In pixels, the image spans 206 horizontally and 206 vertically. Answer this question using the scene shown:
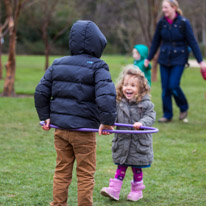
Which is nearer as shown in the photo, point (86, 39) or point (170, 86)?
point (86, 39)

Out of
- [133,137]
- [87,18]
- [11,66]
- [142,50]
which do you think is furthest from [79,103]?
[87,18]

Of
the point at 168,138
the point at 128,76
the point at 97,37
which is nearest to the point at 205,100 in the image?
the point at 168,138

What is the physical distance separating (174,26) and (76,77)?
469 cm

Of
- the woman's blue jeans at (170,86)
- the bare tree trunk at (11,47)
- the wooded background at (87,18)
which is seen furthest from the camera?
the wooded background at (87,18)

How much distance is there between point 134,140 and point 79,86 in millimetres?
899

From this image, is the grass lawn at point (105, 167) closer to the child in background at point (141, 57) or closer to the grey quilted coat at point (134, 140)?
the grey quilted coat at point (134, 140)

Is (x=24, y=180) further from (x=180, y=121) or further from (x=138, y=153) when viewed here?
(x=180, y=121)

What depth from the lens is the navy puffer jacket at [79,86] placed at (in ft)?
11.4

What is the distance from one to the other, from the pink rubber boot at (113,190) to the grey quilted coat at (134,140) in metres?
0.20

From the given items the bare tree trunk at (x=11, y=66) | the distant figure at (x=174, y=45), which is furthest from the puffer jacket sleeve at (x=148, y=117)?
the bare tree trunk at (x=11, y=66)

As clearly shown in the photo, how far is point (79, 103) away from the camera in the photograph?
3533 mm

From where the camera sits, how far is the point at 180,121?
850cm

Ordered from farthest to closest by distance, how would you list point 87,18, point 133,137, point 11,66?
point 87,18 < point 11,66 < point 133,137

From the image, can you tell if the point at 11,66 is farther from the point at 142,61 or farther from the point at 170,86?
the point at 170,86
